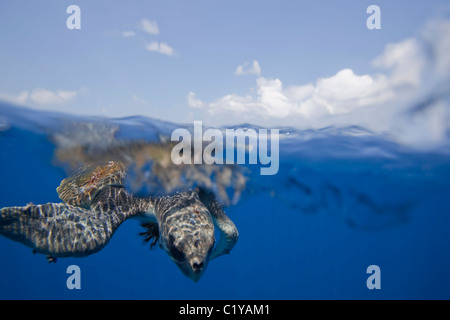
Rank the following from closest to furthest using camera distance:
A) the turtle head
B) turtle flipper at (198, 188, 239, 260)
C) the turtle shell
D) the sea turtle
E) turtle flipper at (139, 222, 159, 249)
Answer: the turtle head
the sea turtle
turtle flipper at (139, 222, 159, 249)
the turtle shell
turtle flipper at (198, 188, 239, 260)

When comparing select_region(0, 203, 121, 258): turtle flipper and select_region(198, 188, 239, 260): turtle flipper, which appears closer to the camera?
select_region(0, 203, 121, 258): turtle flipper

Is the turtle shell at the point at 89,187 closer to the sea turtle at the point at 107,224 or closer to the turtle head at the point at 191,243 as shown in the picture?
the sea turtle at the point at 107,224

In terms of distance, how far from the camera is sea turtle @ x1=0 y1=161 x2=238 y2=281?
462 cm

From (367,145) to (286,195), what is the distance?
7628 mm

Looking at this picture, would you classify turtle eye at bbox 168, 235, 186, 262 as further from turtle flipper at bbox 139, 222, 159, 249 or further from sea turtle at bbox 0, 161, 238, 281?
turtle flipper at bbox 139, 222, 159, 249

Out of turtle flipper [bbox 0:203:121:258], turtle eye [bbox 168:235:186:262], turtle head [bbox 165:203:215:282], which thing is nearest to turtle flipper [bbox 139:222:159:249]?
turtle flipper [bbox 0:203:121:258]

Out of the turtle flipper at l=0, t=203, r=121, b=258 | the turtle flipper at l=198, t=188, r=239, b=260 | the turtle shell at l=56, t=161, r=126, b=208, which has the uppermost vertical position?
the turtle shell at l=56, t=161, r=126, b=208

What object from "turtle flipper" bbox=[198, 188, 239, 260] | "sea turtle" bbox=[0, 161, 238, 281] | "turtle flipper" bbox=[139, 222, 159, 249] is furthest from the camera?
"turtle flipper" bbox=[198, 188, 239, 260]

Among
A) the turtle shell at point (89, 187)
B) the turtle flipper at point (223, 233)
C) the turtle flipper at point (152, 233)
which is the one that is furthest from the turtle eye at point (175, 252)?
the turtle shell at point (89, 187)

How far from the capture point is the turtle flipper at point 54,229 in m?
4.57
